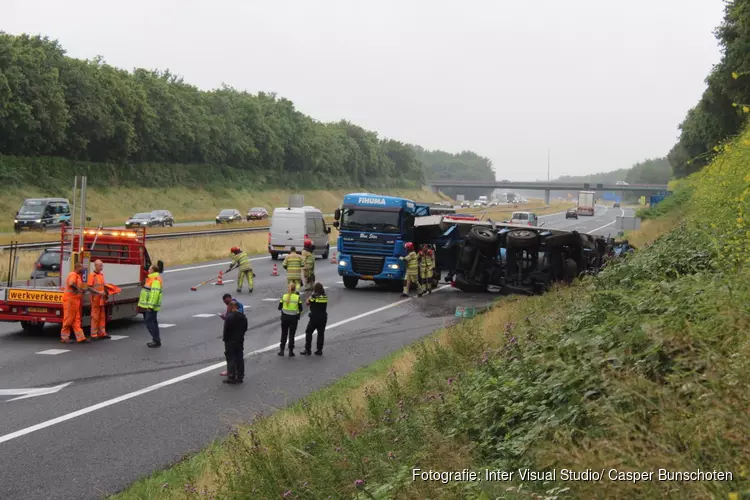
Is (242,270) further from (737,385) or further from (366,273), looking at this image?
(737,385)

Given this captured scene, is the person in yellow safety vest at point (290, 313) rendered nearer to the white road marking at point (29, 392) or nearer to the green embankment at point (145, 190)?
the white road marking at point (29, 392)

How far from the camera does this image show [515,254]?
24031mm

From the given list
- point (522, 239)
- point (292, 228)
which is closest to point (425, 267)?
point (522, 239)

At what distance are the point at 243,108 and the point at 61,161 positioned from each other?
4489 cm

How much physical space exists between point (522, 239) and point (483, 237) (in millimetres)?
1302

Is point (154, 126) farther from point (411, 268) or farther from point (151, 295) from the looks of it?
point (151, 295)

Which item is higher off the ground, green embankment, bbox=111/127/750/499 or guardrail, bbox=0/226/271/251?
green embankment, bbox=111/127/750/499

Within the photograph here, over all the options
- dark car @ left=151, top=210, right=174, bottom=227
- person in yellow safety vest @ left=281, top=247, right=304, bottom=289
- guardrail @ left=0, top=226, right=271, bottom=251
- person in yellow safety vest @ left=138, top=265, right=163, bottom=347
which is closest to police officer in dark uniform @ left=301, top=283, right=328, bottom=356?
person in yellow safety vest @ left=138, top=265, right=163, bottom=347

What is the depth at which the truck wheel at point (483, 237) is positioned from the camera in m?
24.2

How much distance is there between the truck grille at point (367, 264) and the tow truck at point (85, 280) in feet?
26.8

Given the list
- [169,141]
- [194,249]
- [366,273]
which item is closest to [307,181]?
[169,141]

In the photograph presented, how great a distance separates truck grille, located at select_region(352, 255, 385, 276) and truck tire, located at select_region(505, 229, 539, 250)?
450 cm

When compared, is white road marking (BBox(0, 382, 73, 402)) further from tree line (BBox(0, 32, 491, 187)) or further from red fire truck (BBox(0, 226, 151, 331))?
tree line (BBox(0, 32, 491, 187))

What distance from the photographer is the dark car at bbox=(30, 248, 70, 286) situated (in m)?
19.9
